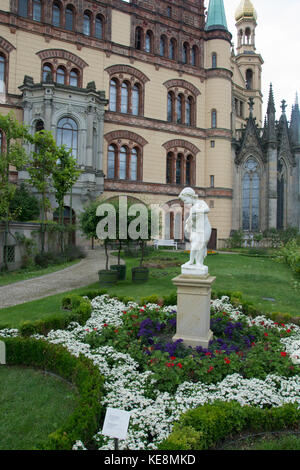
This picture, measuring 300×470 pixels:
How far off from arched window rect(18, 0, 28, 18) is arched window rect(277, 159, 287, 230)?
84.7ft

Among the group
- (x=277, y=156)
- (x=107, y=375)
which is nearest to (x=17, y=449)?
(x=107, y=375)

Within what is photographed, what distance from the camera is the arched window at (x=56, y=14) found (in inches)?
1055

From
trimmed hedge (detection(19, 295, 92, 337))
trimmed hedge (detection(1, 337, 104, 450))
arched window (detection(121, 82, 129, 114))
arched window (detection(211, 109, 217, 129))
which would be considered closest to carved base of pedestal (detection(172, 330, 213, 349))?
trimmed hedge (detection(1, 337, 104, 450))

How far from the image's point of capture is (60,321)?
27.5 feet

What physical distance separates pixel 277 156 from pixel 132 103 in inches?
616

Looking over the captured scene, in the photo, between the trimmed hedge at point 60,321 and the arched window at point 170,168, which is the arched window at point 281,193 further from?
the trimmed hedge at point 60,321

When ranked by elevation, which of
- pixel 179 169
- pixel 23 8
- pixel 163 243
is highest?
pixel 23 8

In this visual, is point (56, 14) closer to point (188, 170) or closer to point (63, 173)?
point (63, 173)

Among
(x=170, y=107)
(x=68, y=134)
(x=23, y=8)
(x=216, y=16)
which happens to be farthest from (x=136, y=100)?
(x=216, y=16)

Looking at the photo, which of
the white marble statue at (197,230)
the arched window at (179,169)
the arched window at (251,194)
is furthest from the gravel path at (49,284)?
the arched window at (251,194)

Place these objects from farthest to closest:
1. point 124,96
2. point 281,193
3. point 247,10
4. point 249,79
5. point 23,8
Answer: point 249,79 → point 247,10 → point 281,193 → point 124,96 → point 23,8

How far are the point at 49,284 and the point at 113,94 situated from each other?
20056 mm

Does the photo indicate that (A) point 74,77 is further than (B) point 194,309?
Yes

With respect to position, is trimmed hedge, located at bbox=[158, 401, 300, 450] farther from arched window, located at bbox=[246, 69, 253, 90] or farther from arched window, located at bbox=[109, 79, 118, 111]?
arched window, located at bbox=[246, 69, 253, 90]
